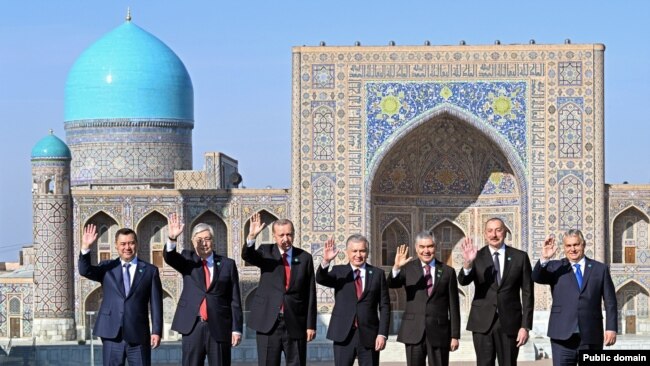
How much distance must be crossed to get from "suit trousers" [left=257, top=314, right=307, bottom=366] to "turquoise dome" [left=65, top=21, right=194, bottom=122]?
19.0m

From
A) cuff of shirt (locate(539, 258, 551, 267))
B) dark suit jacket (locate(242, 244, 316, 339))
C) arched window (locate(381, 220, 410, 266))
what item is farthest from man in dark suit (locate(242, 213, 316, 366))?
arched window (locate(381, 220, 410, 266))

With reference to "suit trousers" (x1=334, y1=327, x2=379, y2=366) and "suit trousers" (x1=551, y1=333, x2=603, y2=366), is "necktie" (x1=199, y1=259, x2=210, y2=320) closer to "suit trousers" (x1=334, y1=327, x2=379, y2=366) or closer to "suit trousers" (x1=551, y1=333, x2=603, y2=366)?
"suit trousers" (x1=334, y1=327, x2=379, y2=366)

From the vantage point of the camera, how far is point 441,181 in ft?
81.6

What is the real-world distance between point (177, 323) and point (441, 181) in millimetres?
15945

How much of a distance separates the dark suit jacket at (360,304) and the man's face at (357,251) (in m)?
0.16

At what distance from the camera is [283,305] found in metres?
9.37

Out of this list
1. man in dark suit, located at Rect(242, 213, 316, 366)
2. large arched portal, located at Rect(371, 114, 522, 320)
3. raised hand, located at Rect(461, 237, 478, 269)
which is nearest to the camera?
raised hand, located at Rect(461, 237, 478, 269)

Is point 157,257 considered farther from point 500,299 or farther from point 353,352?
point 500,299

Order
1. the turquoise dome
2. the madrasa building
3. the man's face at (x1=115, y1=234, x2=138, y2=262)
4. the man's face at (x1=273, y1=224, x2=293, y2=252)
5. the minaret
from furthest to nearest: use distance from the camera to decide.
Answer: the turquoise dome, the minaret, the madrasa building, the man's face at (x1=273, y1=224, x2=293, y2=252), the man's face at (x1=115, y1=234, x2=138, y2=262)

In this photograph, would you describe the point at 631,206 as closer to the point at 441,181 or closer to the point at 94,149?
the point at 441,181

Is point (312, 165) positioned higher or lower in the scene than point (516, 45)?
lower

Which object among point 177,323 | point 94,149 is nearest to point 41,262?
point 94,149

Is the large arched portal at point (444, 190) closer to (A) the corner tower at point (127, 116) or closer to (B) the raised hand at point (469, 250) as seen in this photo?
→ (A) the corner tower at point (127, 116)

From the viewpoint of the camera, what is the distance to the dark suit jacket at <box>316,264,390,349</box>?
938cm
